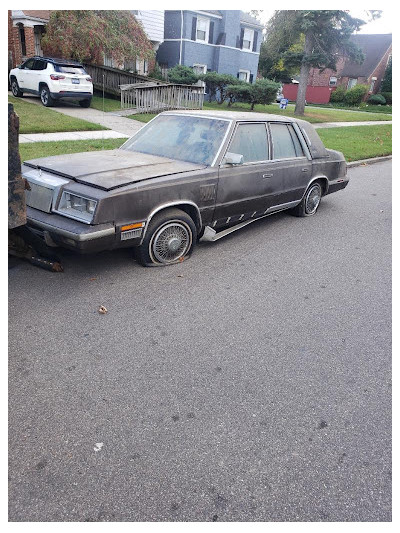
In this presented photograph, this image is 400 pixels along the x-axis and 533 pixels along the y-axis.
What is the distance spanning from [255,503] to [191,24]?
29821 millimetres

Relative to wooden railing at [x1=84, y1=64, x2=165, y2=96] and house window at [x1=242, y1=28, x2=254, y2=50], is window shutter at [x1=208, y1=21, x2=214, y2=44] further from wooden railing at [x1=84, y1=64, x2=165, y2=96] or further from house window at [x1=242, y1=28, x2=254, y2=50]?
wooden railing at [x1=84, y1=64, x2=165, y2=96]

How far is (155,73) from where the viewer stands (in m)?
25.4

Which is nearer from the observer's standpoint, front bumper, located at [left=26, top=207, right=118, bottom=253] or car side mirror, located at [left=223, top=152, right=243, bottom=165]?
front bumper, located at [left=26, top=207, right=118, bottom=253]

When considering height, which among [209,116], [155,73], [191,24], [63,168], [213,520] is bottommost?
[213,520]

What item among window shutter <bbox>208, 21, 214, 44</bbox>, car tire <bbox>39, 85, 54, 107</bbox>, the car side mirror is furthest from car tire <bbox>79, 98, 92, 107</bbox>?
window shutter <bbox>208, 21, 214, 44</bbox>

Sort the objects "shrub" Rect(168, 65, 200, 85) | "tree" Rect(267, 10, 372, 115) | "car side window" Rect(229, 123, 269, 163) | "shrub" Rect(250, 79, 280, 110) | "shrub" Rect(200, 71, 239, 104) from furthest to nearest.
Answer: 1. "shrub" Rect(200, 71, 239, 104)
2. "shrub" Rect(168, 65, 200, 85)
3. "shrub" Rect(250, 79, 280, 110)
4. "tree" Rect(267, 10, 372, 115)
5. "car side window" Rect(229, 123, 269, 163)

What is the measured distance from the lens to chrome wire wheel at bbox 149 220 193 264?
4574 millimetres

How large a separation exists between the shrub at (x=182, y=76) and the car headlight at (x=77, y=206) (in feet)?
68.6

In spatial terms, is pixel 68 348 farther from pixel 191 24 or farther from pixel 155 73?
pixel 191 24

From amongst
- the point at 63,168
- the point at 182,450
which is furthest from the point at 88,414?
the point at 63,168

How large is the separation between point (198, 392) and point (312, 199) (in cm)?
490

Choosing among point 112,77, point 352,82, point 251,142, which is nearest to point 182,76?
point 112,77

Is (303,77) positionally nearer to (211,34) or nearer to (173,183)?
(211,34)

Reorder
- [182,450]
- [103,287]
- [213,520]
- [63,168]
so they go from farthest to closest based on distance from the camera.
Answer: [63,168], [103,287], [182,450], [213,520]
